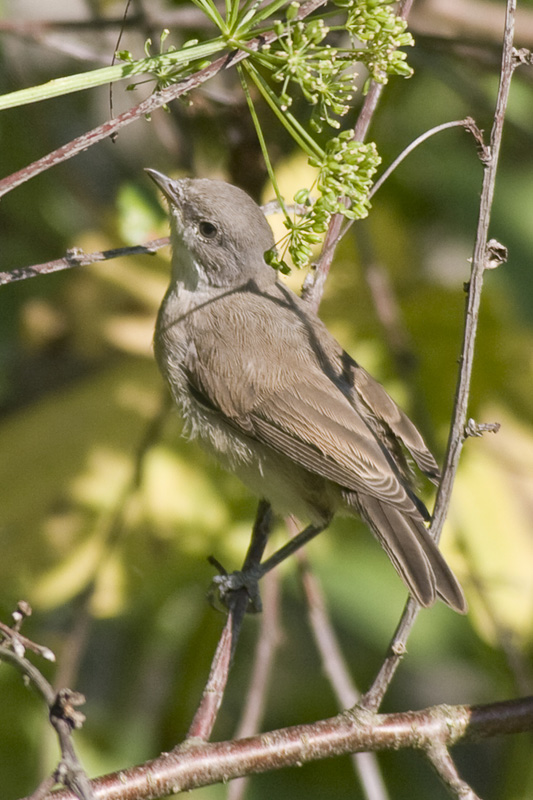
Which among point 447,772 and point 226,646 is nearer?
point 447,772

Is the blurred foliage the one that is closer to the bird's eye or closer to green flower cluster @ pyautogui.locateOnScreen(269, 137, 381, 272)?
the bird's eye

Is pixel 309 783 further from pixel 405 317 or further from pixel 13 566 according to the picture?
pixel 405 317

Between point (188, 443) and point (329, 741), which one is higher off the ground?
point (188, 443)

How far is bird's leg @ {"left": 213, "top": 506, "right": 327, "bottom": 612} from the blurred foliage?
0.22 m

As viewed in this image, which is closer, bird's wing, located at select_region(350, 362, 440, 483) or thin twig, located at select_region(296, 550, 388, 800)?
thin twig, located at select_region(296, 550, 388, 800)

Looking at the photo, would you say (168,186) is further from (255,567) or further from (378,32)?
(378,32)

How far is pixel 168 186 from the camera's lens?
11.7 ft

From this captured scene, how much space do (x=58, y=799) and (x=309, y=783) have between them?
2.15 meters

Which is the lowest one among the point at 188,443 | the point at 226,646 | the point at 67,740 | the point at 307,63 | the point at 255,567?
the point at 67,740

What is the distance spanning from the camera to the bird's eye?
12.2 feet

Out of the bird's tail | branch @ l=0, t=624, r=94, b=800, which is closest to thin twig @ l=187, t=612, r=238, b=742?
the bird's tail

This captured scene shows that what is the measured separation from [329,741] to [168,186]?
1991 millimetres

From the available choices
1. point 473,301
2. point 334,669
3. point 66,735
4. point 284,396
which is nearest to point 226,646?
point 334,669

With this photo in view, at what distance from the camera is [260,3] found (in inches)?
88.8
